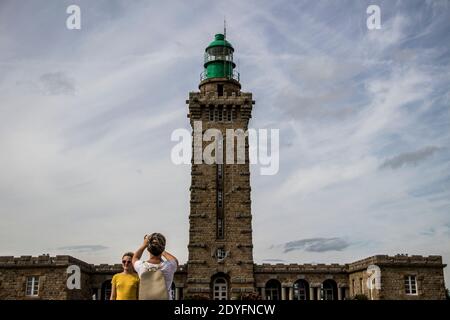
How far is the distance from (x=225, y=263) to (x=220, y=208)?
449 centimetres

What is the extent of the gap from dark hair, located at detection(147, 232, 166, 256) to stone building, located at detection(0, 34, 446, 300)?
32.6 metres

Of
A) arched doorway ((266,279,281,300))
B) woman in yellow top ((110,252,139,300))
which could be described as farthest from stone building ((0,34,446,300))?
woman in yellow top ((110,252,139,300))

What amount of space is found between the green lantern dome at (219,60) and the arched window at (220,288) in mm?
17846

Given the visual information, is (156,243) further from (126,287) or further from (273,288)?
(273,288)

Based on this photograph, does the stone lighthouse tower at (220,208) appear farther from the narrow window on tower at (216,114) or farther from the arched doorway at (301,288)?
the arched doorway at (301,288)

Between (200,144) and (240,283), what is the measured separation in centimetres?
1201

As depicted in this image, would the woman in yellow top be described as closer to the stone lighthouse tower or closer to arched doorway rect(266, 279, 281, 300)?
the stone lighthouse tower

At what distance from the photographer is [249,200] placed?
42.5 metres

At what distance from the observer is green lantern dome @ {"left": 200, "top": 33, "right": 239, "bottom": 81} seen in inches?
1823
